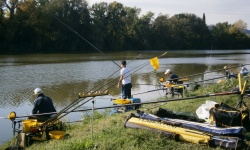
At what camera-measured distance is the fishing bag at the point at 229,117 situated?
17.1 ft

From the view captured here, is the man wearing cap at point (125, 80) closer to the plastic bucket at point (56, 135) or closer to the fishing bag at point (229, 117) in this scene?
the plastic bucket at point (56, 135)

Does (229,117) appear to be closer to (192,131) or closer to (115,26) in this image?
(192,131)

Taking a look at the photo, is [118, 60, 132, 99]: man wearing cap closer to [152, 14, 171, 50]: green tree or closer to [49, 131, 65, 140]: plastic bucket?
[49, 131, 65, 140]: plastic bucket

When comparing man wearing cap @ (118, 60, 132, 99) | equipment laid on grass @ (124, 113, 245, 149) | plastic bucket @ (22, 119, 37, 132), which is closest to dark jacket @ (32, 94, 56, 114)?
plastic bucket @ (22, 119, 37, 132)

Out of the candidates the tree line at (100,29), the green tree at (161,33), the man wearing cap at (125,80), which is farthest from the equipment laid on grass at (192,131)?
the green tree at (161,33)

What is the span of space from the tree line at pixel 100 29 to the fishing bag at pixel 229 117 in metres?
42.4

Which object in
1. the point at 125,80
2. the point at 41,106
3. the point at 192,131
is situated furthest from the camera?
the point at 125,80

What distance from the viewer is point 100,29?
69.4 meters

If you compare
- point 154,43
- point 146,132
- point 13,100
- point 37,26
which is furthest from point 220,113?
point 154,43

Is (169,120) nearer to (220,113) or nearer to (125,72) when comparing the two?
Answer: (220,113)

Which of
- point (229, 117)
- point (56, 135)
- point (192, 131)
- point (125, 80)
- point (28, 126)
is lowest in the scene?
point (56, 135)

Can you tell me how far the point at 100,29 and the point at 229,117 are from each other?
65.4m

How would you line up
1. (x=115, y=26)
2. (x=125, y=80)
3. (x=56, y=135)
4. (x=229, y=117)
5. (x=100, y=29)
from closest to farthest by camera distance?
(x=229, y=117) → (x=56, y=135) → (x=125, y=80) → (x=100, y=29) → (x=115, y=26)

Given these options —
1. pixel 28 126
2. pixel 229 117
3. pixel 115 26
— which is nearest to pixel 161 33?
pixel 115 26
